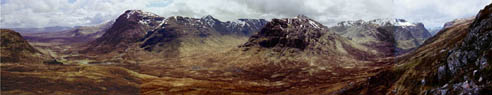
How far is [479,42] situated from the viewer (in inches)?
1895

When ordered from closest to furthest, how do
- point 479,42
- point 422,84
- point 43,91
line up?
point 479,42, point 422,84, point 43,91

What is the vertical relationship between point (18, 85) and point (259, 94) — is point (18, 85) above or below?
above

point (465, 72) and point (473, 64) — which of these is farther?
point (465, 72)

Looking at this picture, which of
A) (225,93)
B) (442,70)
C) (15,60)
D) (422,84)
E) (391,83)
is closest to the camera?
(442,70)

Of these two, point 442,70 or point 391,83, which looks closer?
point 442,70

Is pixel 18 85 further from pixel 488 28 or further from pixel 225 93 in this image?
pixel 488 28

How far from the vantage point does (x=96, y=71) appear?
156250 millimetres

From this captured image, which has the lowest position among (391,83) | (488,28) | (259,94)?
(259,94)

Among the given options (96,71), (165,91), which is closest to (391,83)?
(165,91)

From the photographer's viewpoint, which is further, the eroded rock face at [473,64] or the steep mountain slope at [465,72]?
the steep mountain slope at [465,72]

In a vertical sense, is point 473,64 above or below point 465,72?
A: above

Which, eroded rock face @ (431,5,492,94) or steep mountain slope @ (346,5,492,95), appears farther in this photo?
steep mountain slope @ (346,5,492,95)

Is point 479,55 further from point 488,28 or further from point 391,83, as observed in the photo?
point 391,83

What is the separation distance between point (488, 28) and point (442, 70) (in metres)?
11.1
